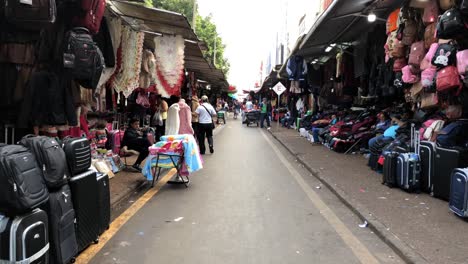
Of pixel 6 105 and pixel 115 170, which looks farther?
pixel 115 170

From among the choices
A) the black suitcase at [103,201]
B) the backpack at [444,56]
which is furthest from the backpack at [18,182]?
the backpack at [444,56]

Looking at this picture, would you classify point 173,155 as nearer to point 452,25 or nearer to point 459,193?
point 459,193

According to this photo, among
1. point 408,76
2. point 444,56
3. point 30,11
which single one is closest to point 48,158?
point 30,11

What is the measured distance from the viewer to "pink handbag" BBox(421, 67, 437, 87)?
7414mm

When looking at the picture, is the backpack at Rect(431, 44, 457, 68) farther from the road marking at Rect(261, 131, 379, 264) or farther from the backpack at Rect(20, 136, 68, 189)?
the backpack at Rect(20, 136, 68, 189)

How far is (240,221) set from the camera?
632 cm

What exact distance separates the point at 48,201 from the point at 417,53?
22.1 feet

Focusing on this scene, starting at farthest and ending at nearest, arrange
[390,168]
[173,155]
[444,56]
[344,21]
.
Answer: [344,21], [173,155], [390,168], [444,56]

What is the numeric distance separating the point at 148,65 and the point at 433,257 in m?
7.01

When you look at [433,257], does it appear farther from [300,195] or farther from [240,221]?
[300,195]

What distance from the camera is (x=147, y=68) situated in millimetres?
9766

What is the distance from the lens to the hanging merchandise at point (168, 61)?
31.5 ft

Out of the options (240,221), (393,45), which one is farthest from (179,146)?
(393,45)

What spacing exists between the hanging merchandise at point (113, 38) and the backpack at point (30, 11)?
282 centimetres
